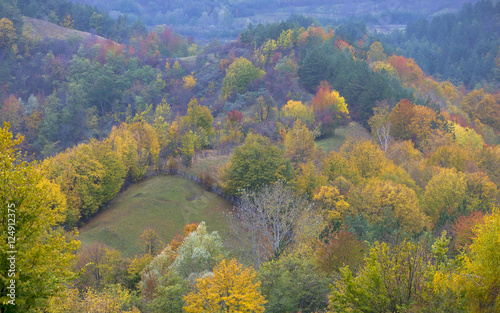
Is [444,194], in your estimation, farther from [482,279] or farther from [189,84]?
[189,84]

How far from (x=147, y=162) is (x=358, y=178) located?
33.7m

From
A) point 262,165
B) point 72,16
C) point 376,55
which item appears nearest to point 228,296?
point 262,165

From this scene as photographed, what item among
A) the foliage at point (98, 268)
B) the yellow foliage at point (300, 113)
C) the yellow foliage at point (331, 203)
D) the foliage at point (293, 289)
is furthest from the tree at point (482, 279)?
the yellow foliage at point (300, 113)

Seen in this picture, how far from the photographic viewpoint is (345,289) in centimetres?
1441

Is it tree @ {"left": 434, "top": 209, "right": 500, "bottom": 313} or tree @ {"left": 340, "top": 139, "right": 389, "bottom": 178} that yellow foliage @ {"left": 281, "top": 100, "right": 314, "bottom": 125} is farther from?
tree @ {"left": 434, "top": 209, "right": 500, "bottom": 313}

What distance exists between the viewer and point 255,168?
50.0 m

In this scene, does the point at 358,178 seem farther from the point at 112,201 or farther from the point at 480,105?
the point at 480,105

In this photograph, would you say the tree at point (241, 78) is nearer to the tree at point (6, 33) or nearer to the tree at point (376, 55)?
the tree at point (376, 55)

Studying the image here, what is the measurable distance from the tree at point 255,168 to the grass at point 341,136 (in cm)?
2173

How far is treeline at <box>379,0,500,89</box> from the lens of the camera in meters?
145

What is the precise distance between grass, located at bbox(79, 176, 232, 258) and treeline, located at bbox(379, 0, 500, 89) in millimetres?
111908

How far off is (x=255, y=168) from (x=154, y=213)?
15351 mm

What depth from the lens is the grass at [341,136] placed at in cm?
7181

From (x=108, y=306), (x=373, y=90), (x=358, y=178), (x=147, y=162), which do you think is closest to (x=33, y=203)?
(x=108, y=306)
